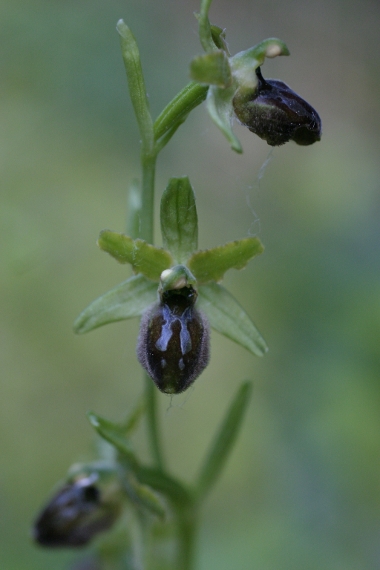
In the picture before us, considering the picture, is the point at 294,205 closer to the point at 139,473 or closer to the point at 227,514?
the point at 227,514

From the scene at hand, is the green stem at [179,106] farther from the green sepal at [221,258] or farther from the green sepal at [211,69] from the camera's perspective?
the green sepal at [221,258]

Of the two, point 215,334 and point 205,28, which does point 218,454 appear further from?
point 215,334

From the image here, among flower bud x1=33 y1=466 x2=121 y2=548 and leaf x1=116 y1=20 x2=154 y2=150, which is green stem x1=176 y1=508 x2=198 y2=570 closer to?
flower bud x1=33 y1=466 x2=121 y2=548

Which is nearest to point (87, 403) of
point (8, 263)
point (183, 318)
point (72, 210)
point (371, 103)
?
point (8, 263)

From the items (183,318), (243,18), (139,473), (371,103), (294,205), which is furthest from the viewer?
(243,18)

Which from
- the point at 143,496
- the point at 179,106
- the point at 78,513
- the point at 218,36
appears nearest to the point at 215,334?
the point at 78,513

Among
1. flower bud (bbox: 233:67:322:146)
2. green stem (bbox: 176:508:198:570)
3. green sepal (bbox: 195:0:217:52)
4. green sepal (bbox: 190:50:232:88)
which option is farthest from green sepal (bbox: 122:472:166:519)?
green sepal (bbox: 195:0:217:52)

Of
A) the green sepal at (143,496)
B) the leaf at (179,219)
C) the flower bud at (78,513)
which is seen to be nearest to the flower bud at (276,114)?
the leaf at (179,219)
